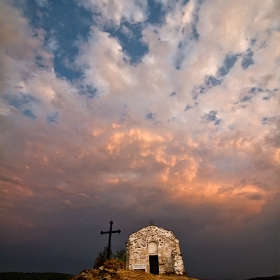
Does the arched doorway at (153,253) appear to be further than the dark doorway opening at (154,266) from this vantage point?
No

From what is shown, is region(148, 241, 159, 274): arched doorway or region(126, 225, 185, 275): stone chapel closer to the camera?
region(126, 225, 185, 275): stone chapel

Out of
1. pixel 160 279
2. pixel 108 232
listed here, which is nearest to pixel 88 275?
pixel 160 279

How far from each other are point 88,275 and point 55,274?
6706 centimetres

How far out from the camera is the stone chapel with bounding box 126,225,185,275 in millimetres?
30547

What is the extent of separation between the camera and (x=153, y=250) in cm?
3212

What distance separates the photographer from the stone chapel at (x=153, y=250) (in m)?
30.5

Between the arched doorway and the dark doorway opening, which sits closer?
the arched doorway

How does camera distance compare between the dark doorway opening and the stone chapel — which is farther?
the dark doorway opening

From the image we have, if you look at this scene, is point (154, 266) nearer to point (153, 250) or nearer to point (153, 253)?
point (153, 253)

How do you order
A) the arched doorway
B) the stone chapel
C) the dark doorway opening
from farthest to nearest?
the dark doorway opening < the arched doorway < the stone chapel

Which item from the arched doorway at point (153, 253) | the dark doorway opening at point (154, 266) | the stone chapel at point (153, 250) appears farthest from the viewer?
the dark doorway opening at point (154, 266)

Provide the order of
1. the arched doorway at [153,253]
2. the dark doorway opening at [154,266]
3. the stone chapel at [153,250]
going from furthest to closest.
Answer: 1. the dark doorway opening at [154,266]
2. the arched doorway at [153,253]
3. the stone chapel at [153,250]

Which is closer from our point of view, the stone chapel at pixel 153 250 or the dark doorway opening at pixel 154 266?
the stone chapel at pixel 153 250

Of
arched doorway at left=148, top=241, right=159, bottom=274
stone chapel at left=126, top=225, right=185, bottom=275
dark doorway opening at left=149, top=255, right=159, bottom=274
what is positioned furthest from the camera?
dark doorway opening at left=149, top=255, right=159, bottom=274
